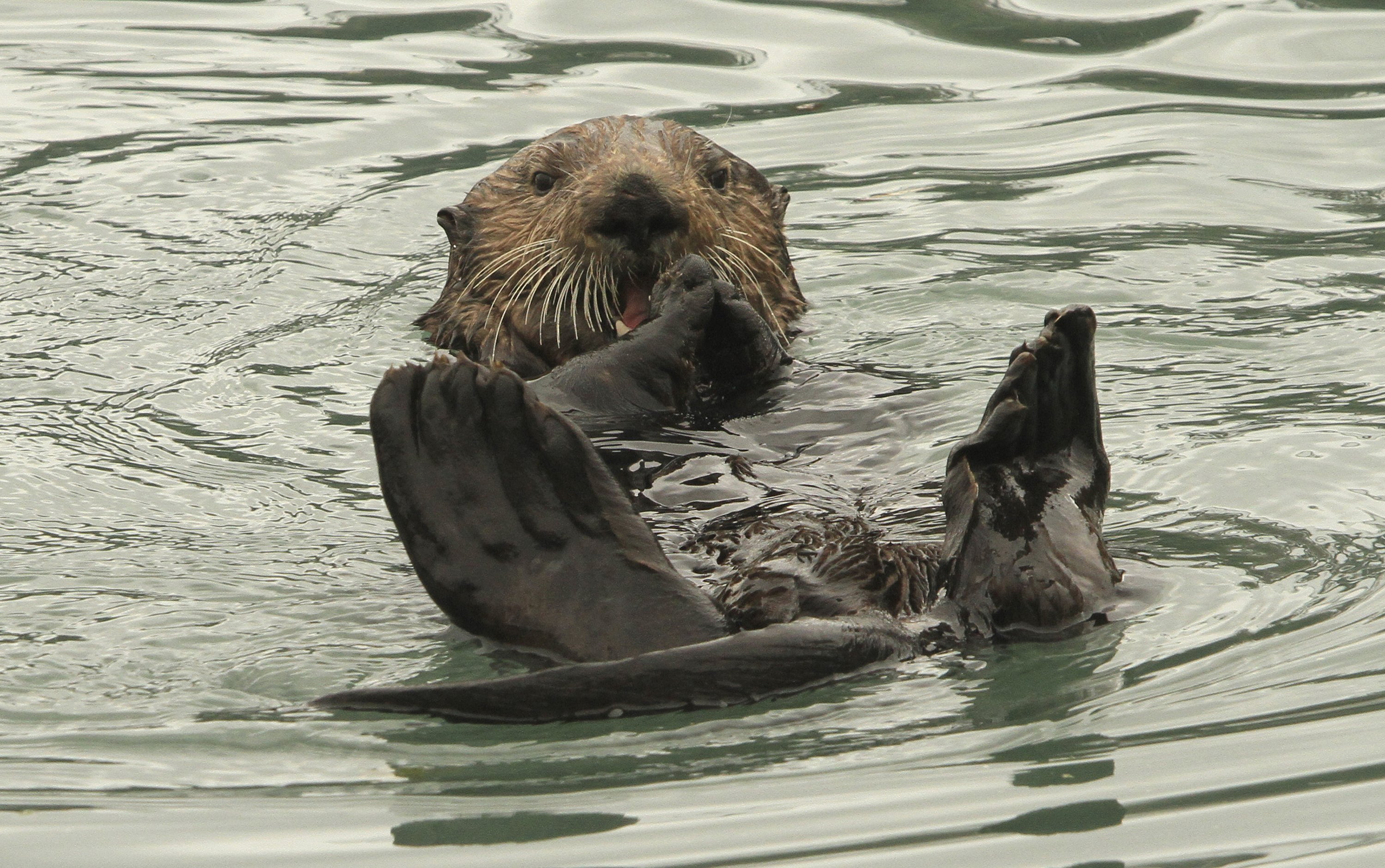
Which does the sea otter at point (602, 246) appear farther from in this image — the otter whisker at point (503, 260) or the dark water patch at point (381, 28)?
the dark water patch at point (381, 28)

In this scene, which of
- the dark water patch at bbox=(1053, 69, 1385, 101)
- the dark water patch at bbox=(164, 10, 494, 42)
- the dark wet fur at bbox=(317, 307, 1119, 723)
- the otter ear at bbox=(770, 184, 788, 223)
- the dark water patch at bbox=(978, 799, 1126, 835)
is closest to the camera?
the dark water patch at bbox=(978, 799, 1126, 835)

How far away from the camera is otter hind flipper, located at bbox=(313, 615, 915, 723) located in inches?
106

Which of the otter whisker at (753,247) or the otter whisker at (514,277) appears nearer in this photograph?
the otter whisker at (514,277)

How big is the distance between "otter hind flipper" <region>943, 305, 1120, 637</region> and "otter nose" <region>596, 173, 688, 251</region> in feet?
4.79

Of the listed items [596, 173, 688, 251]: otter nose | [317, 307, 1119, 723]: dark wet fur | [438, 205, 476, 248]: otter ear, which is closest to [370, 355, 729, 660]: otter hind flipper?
[317, 307, 1119, 723]: dark wet fur

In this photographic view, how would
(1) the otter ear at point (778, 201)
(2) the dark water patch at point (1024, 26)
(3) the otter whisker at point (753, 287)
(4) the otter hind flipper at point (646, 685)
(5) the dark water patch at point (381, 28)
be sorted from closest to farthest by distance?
(4) the otter hind flipper at point (646, 685), (3) the otter whisker at point (753, 287), (1) the otter ear at point (778, 201), (2) the dark water patch at point (1024, 26), (5) the dark water patch at point (381, 28)

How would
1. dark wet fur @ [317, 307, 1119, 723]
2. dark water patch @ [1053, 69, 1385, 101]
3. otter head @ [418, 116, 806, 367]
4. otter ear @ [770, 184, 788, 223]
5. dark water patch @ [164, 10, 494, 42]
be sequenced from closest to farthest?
dark wet fur @ [317, 307, 1119, 723], otter head @ [418, 116, 806, 367], otter ear @ [770, 184, 788, 223], dark water patch @ [1053, 69, 1385, 101], dark water patch @ [164, 10, 494, 42]

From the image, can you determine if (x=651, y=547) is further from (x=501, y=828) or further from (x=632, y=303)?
(x=632, y=303)

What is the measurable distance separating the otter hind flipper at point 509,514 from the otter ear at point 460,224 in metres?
2.13

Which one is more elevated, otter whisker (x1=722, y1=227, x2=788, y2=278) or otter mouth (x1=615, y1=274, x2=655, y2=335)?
otter whisker (x1=722, y1=227, x2=788, y2=278)

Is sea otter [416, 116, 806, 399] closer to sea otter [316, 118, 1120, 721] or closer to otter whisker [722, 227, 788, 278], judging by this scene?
otter whisker [722, 227, 788, 278]

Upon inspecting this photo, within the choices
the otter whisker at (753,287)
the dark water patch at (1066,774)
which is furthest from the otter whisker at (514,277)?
the dark water patch at (1066,774)

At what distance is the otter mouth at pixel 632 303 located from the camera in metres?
4.66

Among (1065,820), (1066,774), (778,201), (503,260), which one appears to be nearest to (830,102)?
(778,201)
